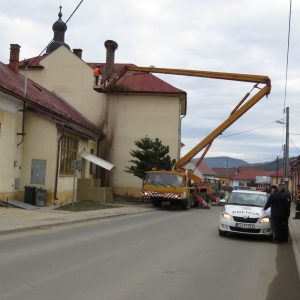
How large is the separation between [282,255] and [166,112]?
30987 mm

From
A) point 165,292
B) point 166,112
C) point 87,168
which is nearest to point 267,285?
point 165,292

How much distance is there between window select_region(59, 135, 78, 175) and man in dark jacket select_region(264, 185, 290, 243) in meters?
15.8

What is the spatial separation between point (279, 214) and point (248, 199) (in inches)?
78.4

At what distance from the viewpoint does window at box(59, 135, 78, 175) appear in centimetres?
2894

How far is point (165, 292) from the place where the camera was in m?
7.52

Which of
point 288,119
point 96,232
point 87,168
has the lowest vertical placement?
point 96,232

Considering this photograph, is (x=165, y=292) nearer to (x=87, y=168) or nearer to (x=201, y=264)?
(x=201, y=264)

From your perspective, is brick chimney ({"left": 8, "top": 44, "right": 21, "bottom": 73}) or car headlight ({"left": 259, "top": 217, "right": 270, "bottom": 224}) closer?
car headlight ({"left": 259, "top": 217, "right": 270, "bottom": 224})

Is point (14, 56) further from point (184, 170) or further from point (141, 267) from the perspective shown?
point (141, 267)

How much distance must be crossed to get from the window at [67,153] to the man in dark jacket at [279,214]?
15824mm

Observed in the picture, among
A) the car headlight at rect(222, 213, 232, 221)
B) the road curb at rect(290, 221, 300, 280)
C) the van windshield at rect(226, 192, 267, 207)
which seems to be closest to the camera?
the road curb at rect(290, 221, 300, 280)

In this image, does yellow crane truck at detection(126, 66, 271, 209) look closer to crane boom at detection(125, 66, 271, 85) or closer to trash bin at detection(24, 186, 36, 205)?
crane boom at detection(125, 66, 271, 85)

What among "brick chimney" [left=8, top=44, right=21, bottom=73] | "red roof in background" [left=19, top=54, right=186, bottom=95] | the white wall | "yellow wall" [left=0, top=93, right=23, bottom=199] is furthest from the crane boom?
"yellow wall" [left=0, top=93, right=23, bottom=199]

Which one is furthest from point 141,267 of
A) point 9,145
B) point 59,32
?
point 59,32
